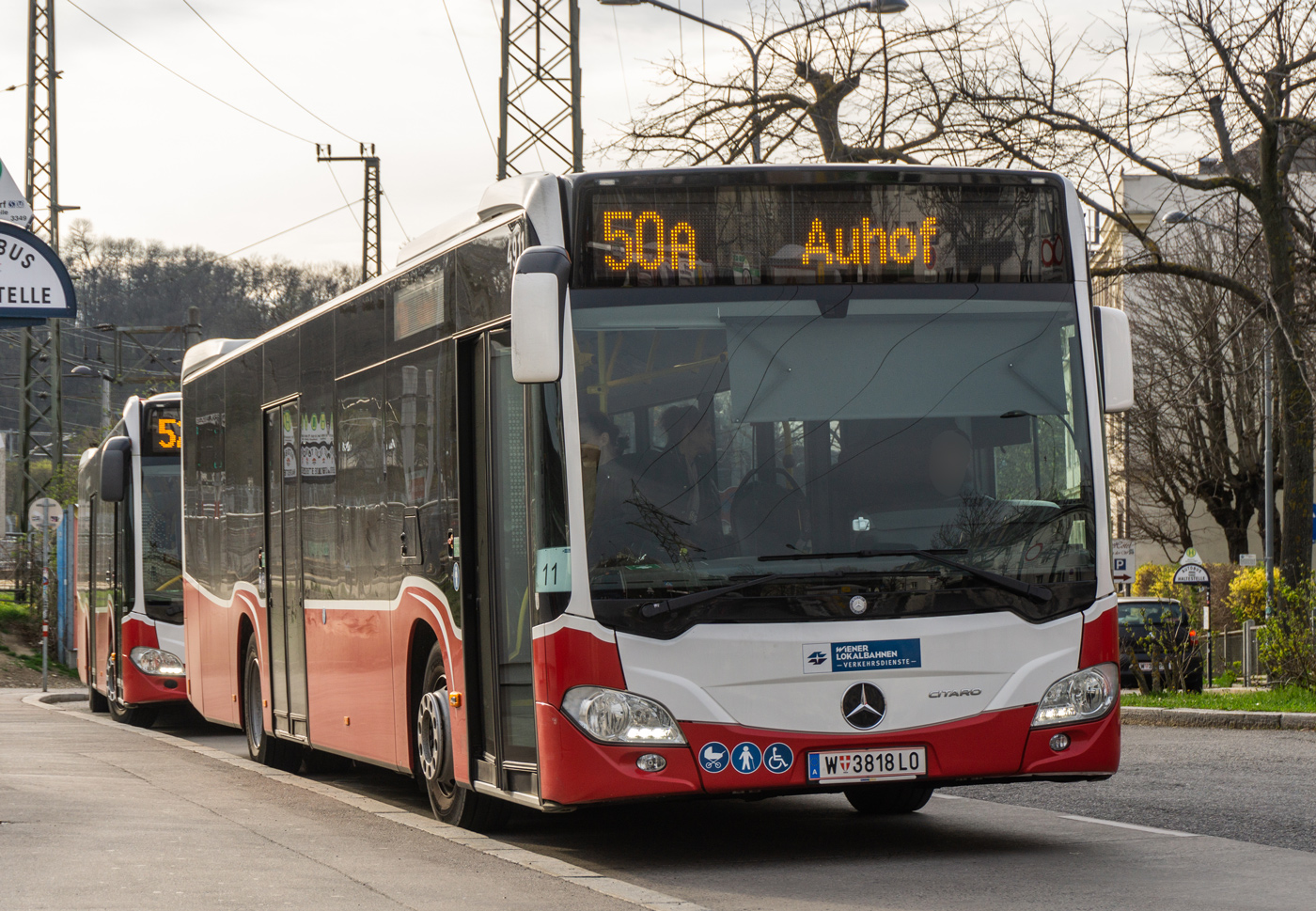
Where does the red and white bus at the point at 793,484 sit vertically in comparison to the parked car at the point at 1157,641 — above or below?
above

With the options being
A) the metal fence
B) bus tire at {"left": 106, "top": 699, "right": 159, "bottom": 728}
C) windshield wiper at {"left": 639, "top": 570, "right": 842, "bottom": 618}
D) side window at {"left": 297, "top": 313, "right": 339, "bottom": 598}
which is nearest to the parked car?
the metal fence

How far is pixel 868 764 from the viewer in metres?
8.33

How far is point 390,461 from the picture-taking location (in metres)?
10.8

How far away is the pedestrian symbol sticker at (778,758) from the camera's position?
8219 millimetres

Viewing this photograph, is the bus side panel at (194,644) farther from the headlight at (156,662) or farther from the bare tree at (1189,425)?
the bare tree at (1189,425)

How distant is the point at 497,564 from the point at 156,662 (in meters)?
12.7

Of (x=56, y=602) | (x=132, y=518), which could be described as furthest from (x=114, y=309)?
(x=132, y=518)

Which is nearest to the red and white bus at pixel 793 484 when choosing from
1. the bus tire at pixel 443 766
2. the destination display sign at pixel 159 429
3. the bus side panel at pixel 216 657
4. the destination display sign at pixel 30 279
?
the bus tire at pixel 443 766

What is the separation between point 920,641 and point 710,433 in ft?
4.16

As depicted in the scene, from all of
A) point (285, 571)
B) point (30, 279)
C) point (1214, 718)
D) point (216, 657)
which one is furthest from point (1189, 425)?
point (30, 279)

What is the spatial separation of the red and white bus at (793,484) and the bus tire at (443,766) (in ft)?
2.68

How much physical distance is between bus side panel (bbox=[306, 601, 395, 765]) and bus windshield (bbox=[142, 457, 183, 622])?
8015 millimetres

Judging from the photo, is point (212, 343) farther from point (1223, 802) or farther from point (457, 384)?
point (1223, 802)

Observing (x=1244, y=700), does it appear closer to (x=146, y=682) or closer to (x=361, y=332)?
(x=146, y=682)
